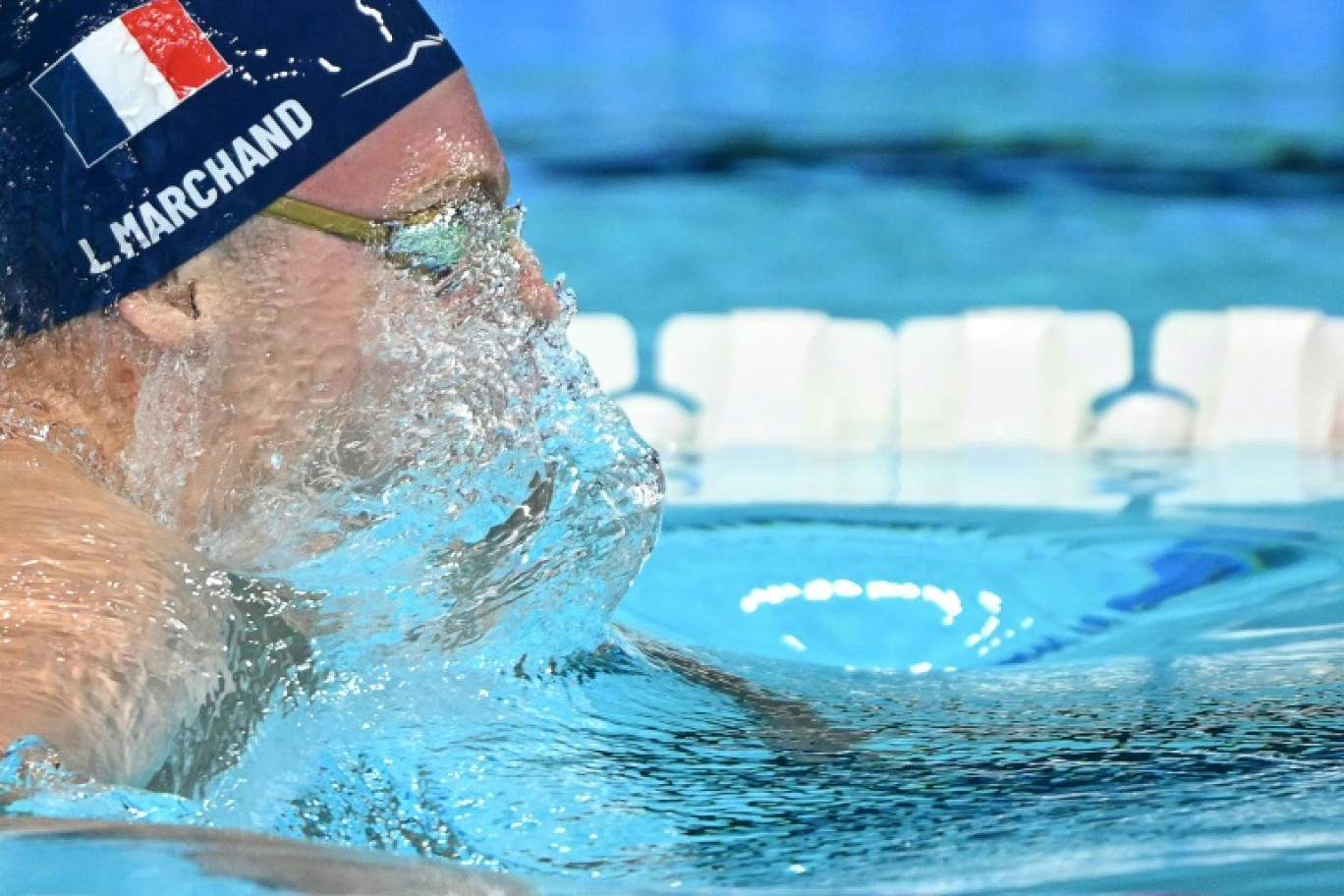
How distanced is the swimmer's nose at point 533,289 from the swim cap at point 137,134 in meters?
0.20

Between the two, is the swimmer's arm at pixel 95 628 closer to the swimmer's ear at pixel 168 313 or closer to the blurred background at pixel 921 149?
the swimmer's ear at pixel 168 313

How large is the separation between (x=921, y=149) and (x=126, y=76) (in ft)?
19.0

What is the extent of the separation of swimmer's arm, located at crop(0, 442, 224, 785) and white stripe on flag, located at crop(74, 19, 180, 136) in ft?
0.98

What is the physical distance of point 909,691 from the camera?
1.73 meters

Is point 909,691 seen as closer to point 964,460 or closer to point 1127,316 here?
point 964,460

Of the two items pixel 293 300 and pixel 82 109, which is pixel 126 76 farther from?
pixel 293 300

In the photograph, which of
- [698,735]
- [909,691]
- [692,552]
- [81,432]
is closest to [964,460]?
[692,552]

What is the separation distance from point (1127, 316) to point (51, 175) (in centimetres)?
449

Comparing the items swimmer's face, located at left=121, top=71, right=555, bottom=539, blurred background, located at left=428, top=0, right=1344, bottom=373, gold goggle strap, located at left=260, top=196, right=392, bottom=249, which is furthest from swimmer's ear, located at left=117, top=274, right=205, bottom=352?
blurred background, located at left=428, top=0, right=1344, bottom=373

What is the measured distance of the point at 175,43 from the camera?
1416 millimetres

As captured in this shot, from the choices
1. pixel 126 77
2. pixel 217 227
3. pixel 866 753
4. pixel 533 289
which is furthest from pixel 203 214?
pixel 866 753

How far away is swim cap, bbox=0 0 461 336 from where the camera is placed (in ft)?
4.62

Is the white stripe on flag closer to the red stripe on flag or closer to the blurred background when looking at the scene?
the red stripe on flag

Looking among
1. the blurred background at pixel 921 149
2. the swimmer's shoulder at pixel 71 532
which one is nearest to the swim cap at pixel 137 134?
the swimmer's shoulder at pixel 71 532
